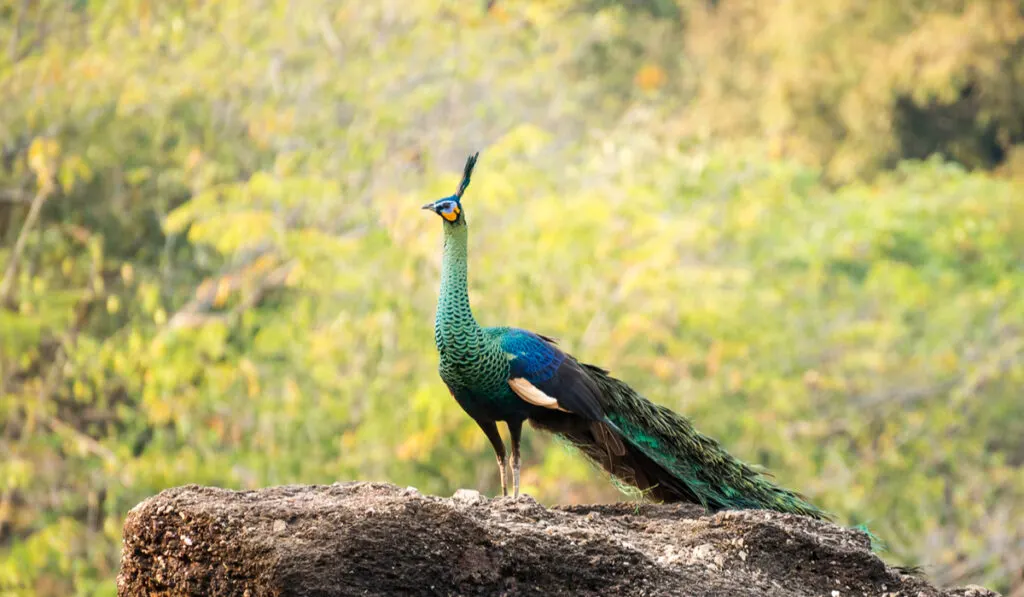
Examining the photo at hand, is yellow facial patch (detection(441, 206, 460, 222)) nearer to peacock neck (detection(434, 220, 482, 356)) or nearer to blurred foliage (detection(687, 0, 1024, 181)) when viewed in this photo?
peacock neck (detection(434, 220, 482, 356))

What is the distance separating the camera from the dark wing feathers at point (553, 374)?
5.55 meters

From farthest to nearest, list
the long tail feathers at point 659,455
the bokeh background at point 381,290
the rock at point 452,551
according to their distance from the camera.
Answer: the bokeh background at point 381,290 < the long tail feathers at point 659,455 < the rock at point 452,551

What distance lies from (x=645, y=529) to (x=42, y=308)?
25.1 feet

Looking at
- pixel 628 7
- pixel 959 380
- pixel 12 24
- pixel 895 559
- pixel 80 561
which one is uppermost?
pixel 628 7

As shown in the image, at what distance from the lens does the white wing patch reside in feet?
18.2

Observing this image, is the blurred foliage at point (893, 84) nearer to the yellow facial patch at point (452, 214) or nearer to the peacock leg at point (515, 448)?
the peacock leg at point (515, 448)

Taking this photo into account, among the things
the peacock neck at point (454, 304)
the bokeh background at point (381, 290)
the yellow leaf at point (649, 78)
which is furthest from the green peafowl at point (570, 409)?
the yellow leaf at point (649, 78)

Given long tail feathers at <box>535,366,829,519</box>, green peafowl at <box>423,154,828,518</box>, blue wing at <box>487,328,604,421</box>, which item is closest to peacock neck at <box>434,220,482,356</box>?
green peafowl at <box>423,154,828,518</box>

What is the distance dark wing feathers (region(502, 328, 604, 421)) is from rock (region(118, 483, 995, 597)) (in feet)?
2.02

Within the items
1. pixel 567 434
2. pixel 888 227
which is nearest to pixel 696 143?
pixel 888 227

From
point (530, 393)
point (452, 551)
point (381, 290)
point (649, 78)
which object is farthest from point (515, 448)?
point (649, 78)

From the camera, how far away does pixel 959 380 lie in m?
16.8

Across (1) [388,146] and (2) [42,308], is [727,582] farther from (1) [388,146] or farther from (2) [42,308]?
(1) [388,146]

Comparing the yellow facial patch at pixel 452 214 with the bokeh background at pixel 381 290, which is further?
the bokeh background at pixel 381 290
